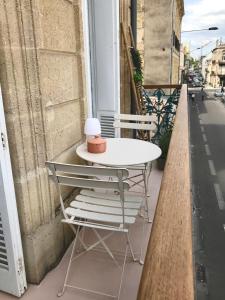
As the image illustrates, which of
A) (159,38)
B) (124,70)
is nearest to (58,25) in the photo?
(124,70)

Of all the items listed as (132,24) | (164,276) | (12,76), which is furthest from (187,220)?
(132,24)

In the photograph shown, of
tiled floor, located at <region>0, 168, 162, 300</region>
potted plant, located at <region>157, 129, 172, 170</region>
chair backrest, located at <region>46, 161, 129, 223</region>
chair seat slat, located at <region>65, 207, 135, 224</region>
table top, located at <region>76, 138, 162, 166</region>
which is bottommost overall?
tiled floor, located at <region>0, 168, 162, 300</region>

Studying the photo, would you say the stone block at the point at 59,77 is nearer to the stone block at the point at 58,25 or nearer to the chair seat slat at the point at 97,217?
the stone block at the point at 58,25

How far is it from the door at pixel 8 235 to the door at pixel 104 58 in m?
2.58

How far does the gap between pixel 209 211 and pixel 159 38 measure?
58.9ft

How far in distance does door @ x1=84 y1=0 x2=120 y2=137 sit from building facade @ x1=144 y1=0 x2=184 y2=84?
21.6 m

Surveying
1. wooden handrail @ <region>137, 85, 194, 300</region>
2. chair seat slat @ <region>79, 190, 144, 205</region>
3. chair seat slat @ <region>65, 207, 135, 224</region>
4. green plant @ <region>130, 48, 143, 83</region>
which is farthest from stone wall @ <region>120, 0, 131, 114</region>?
wooden handrail @ <region>137, 85, 194, 300</region>

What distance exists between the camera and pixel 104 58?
410cm

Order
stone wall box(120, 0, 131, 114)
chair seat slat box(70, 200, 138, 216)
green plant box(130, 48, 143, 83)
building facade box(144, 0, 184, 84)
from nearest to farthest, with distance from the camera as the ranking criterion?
chair seat slat box(70, 200, 138, 216) < stone wall box(120, 0, 131, 114) < green plant box(130, 48, 143, 83) < building facade box(144, 0, 184, 84)

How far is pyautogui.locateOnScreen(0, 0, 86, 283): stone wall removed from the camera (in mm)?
1853

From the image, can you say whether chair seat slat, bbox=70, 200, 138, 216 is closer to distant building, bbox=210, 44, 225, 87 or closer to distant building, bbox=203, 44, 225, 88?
distant building, bbox=203, 44, 225, 88

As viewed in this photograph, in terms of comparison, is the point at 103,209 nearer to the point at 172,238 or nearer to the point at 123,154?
the point at 123,154

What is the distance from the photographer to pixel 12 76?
6.02 feet

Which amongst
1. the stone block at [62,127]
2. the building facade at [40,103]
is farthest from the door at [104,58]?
the stone block at [62,127]
